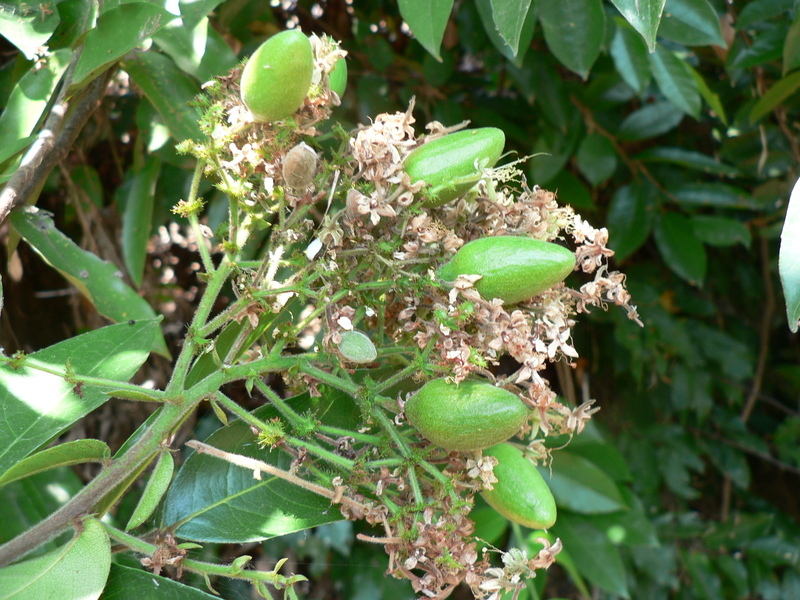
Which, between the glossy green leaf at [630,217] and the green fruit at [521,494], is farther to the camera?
the glossy green leaf at [630,217]

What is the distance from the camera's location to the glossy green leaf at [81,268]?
1.02 meters

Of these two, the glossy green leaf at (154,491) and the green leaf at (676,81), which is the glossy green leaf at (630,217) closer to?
the green leaf at (676,81)

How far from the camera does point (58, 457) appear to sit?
2.31 ft

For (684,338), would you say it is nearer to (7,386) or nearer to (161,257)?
(161,257)

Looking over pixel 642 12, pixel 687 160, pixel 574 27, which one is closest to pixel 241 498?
pixel 642 12

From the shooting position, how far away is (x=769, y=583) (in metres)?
1.89

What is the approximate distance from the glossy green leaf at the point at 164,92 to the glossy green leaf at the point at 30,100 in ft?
0.38

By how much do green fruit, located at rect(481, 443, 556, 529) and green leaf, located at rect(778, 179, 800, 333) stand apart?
294 millimetres

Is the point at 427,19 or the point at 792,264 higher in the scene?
the point at 427,19

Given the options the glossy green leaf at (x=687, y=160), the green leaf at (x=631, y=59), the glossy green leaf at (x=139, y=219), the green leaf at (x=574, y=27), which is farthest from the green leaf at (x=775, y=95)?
the glossy green leaf at (x=139, y=219)

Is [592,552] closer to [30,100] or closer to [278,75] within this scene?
[278,75]

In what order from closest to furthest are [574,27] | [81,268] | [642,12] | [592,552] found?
[642,12], [81,268], [574,27], [592,552]

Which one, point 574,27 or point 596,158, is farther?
point 596,158

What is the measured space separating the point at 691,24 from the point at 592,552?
1060mm
